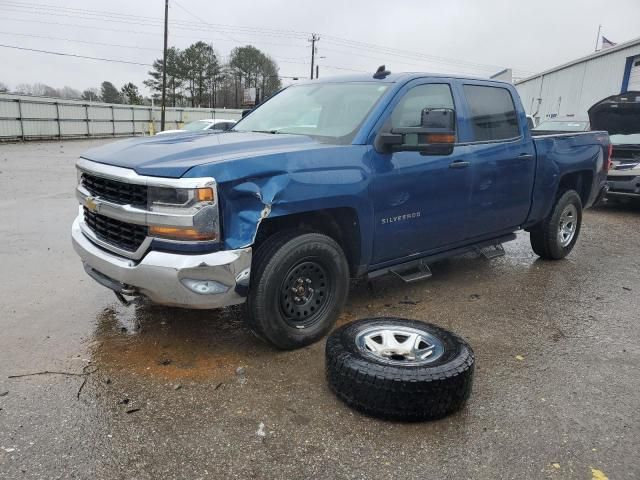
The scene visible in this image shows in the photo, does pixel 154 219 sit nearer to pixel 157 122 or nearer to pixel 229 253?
pixel 229 253

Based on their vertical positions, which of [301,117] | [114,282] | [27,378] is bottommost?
[27,378]

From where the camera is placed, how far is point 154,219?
299 centimetres

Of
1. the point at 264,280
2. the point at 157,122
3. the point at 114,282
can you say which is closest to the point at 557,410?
the point at 264,280

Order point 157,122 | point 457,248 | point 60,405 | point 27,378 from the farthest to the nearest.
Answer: point 157,122
point 457,248
point 27,378
point 60,405

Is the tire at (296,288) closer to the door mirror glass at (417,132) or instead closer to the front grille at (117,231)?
the front grille at (117,231)

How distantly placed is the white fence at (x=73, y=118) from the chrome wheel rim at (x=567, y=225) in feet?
84.7

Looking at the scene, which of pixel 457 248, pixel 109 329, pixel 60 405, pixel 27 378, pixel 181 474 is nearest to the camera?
pixel 181 474

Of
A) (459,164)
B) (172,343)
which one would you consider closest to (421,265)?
(459,164)

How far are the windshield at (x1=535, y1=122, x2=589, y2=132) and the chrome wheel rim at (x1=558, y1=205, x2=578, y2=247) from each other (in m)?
7.56

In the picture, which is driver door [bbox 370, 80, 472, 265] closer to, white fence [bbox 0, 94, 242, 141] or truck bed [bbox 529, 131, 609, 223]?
truck bed [bbox 529, 131, 609, 223]

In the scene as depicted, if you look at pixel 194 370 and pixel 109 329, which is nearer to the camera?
pixel 194 370

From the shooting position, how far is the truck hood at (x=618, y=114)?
977 cm

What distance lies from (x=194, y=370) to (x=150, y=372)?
28cm

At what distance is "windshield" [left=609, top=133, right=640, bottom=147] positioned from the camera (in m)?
10.3
